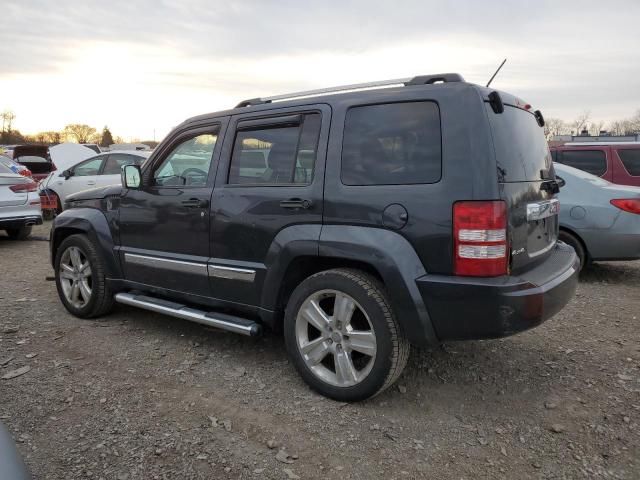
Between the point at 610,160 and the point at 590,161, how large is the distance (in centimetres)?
30

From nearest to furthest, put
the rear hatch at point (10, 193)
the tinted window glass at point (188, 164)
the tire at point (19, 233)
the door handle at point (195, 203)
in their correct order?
the door handle at point (195, 203)
the tinted window glass at point (188, 164)
the rear hatch at point (10, 193)
the tire at point (19, 233)

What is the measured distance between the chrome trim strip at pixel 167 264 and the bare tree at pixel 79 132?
90.4 m

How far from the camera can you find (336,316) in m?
3.16

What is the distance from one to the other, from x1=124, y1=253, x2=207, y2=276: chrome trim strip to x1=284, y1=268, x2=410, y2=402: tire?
0.86m

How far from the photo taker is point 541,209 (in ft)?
10.4

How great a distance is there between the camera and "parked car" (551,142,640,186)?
843 centimetres

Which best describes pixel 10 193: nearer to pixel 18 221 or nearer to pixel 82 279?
pixel 18 221

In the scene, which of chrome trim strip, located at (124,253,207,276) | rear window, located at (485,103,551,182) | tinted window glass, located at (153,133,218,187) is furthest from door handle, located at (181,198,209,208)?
rear window, located at (485,103,551,182)

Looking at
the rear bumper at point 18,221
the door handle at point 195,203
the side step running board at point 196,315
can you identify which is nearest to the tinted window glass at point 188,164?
the door handle at point 195,203

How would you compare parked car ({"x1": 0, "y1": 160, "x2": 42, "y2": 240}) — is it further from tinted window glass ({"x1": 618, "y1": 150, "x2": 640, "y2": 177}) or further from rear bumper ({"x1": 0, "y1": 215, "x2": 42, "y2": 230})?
tinted window glass ({"x1": 618, "y1": 150, "x2": 640, "y2": 177})

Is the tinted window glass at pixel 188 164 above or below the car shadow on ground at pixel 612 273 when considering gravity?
above

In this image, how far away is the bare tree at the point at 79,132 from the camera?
85.3 meters

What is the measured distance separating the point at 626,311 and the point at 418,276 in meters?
3.30

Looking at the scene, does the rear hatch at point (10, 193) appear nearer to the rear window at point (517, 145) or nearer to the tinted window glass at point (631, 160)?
the rear window at point (517, 145)
